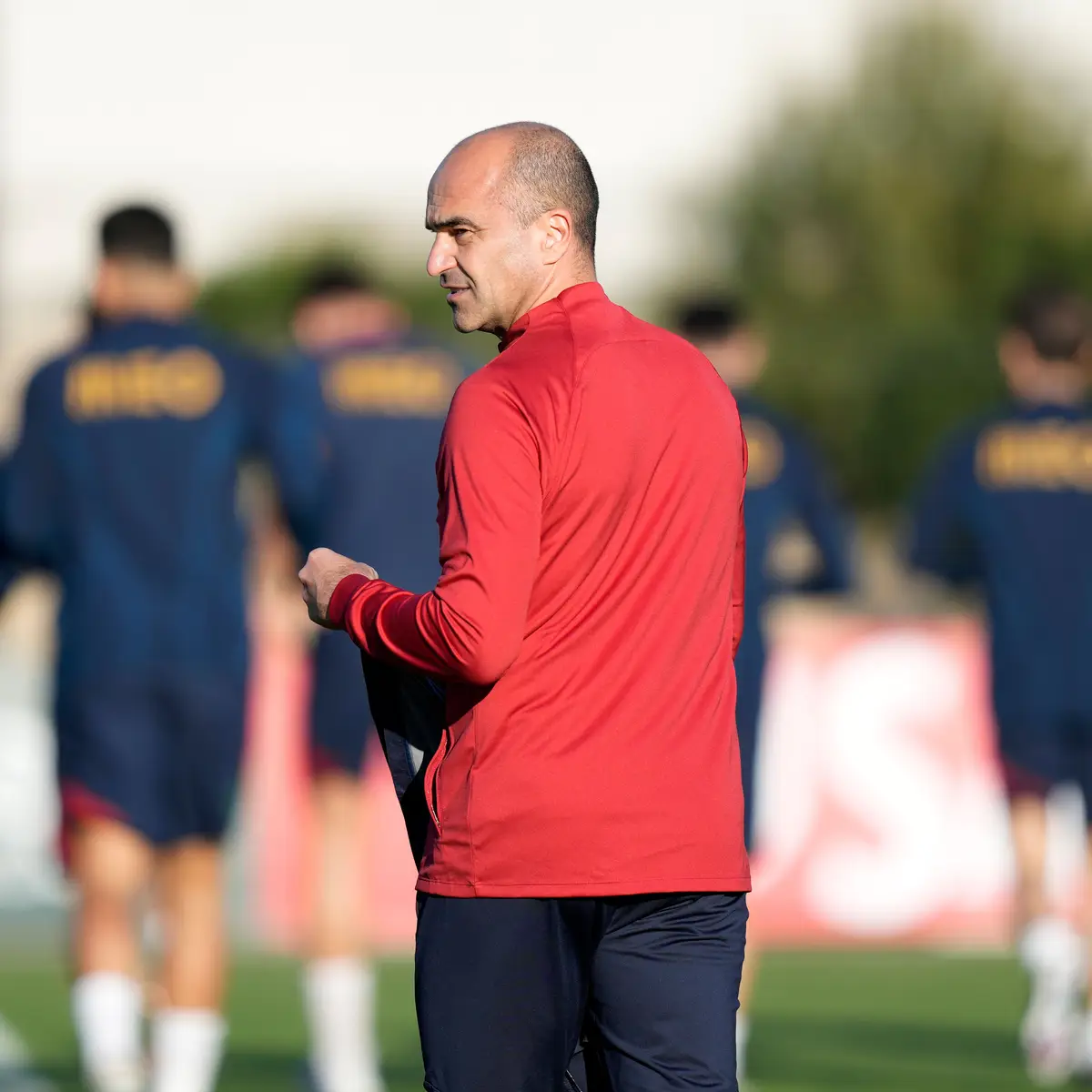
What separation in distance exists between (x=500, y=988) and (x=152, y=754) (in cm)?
284

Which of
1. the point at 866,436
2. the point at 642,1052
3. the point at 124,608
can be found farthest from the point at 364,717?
the point at 866,436

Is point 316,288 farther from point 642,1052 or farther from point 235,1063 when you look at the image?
point 642,1052

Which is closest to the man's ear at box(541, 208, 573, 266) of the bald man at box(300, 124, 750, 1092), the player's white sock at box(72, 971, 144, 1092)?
the bald man at box(300, 124, 750, 1092)

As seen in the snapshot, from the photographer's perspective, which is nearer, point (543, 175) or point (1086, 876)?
point (543, 175)

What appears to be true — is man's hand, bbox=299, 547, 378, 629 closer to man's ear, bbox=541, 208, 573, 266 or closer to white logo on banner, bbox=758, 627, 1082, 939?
man's ear, bbox=541, 208, 573, 266

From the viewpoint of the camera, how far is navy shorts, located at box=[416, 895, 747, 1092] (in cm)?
344

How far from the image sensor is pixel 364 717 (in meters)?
7.00

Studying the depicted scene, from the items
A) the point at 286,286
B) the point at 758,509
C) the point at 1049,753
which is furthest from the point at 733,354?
the point at 286,286

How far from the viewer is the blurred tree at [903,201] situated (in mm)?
37406

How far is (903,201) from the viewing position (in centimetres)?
4116

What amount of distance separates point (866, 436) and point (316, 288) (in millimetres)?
22763

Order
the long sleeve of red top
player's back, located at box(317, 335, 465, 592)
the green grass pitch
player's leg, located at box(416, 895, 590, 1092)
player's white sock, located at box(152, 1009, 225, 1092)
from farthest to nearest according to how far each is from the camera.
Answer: the green grass pitch, player's back, located at box(317, 335, 465, 592), player's white sock, located at box(152, 1009, 225, 1092), player's leg, located at box(416, 895, 590, 1092), the long sleeve of red top

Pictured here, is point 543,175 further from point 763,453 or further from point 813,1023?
point 813,1023

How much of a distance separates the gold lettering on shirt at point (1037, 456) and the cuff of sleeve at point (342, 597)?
171 inches
